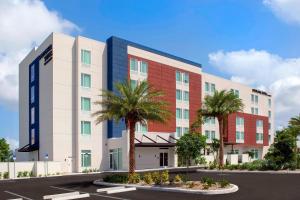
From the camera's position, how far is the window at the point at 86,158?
2090 inches

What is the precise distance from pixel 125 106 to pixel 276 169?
19870 mm

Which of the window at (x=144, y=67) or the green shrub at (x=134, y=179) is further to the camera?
the window at (x=144, y=67)

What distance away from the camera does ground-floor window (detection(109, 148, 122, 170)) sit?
5547cm

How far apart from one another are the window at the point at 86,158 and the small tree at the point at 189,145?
45.0 feet

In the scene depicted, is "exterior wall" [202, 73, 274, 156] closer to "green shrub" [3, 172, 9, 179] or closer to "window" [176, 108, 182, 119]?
"window" [176, 108, 182, 119]

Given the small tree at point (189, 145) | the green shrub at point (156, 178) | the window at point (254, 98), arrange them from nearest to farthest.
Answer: the green shrub at point (156, 178) < the small tree at point (189, 145) < the window at point (254, 98)

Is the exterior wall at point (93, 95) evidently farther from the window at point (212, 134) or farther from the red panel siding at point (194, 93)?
the window at point (212, 134)

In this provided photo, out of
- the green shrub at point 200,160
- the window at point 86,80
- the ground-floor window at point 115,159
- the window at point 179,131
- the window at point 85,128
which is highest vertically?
the window at point 86,80

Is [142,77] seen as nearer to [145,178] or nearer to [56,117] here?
[56,117]

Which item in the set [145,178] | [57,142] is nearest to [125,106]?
[145,178]

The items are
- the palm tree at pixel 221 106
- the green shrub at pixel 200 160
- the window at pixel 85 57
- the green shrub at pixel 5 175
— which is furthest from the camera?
the green shrub at pixel 200 160

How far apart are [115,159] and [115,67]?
42.9ft

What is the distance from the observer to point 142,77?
202ft

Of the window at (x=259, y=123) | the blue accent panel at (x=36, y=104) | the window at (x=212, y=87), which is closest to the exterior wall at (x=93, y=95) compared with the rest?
the blue accent panel at (x=36, y=104)
